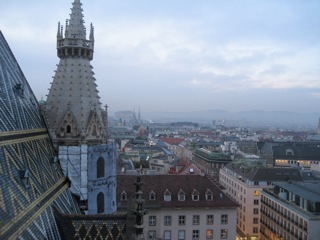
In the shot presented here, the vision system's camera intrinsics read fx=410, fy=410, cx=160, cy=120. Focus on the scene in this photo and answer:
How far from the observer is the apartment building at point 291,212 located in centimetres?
6072

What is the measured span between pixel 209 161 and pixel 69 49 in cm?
9418

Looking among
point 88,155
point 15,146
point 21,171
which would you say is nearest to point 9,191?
point 21,171

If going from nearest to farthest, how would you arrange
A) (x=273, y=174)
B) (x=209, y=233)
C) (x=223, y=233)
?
(x=209, y=233) < (x=223, y=233) < (x=273, y=174)

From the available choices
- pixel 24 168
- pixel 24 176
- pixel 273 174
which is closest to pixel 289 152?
pixel 273 174

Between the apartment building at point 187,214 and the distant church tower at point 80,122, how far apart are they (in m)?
28.0

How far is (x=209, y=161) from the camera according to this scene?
122875mm

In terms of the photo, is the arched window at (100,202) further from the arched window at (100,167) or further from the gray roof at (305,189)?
the gray roof at (305,189)

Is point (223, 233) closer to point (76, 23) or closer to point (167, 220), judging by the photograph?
point (167, 220)

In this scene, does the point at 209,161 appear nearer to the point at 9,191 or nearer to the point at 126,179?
the point at 126,179

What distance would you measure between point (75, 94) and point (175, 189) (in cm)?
3504

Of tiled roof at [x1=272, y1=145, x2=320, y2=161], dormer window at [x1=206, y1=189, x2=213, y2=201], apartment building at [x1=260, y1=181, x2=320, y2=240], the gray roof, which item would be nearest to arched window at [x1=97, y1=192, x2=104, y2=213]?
dormer window at [x1=206, y1=189, x2=213, y2=201]

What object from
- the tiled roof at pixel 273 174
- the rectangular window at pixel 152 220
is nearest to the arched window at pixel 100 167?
the rectangular window at pixel 152 220

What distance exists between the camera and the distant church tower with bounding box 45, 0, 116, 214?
104 ft

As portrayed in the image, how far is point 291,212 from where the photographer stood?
218 ft
